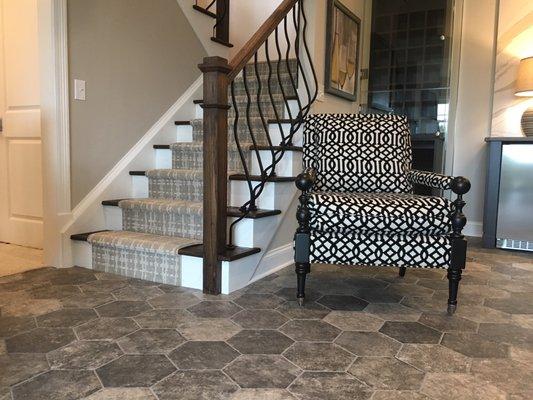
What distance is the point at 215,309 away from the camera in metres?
1.86

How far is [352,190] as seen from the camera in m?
2.47

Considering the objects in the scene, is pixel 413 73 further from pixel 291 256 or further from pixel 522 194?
pixel 291 256

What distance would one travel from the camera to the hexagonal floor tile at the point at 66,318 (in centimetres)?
166

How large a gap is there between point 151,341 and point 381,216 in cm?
108

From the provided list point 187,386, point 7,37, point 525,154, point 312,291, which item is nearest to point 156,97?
point 7,37

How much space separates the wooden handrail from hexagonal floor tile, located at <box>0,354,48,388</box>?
4.61 ft

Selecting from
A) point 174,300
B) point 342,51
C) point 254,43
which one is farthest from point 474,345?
point 342,51

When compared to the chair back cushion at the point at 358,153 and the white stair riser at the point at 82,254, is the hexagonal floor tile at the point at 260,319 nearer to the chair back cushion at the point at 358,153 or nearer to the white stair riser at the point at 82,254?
the chair back cushion at the point at 358,153

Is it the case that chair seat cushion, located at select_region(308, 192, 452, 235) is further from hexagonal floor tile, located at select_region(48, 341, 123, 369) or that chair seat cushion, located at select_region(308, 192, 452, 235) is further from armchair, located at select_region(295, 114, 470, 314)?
hexagonal floor tile, located at select_region(48, 341, 123, 369)

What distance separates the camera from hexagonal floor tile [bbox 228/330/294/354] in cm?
148

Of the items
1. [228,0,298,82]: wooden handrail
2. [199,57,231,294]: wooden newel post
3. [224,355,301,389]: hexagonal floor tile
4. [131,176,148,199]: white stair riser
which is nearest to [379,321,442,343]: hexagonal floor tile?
[224,355,301,389]: hexagonal floor tile

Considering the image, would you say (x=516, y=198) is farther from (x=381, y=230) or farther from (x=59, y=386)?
(x=59, y=386)

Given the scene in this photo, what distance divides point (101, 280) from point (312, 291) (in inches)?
43.7

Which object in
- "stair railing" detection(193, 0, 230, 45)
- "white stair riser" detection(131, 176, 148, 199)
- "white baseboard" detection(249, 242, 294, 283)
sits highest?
"stair railing" detection(193, 0, 230, 45)
